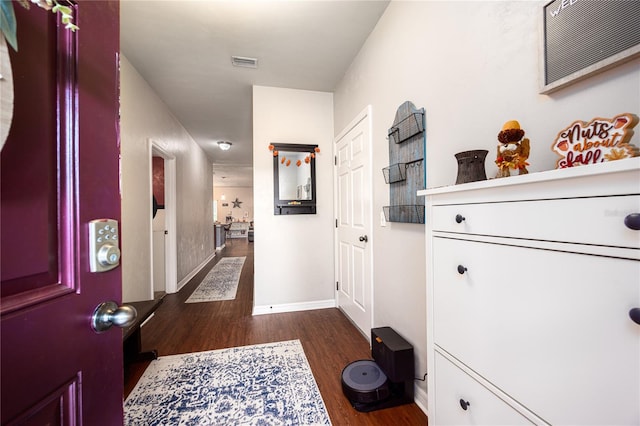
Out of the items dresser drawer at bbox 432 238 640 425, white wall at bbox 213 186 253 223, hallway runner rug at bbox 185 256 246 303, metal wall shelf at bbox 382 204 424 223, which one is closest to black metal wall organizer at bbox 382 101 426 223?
metal wall shelf at bbox 382 204 424 223

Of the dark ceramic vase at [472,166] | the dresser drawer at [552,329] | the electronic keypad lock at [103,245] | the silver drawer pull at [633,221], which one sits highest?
the dark ceramic vase at [472,166]

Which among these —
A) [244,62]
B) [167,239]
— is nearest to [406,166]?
[244,62]

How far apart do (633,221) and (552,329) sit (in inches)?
11.6

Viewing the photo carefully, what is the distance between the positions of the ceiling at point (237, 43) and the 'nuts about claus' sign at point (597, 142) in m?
1.80

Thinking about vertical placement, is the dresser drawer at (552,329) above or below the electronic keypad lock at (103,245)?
below

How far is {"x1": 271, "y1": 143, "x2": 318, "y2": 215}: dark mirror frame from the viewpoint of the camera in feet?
10.0

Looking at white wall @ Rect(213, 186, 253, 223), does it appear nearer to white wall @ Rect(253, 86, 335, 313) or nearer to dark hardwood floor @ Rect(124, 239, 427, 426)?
dark hardwood floor @ Rect(124, 239, 427, 426)

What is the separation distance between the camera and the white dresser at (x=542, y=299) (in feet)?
1.64

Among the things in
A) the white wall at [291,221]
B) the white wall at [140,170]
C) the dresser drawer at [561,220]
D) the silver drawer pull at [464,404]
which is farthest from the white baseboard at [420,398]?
the white wall at [140,170]

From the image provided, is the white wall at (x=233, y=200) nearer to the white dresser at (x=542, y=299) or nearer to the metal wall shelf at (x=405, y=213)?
the metal wall shelf at (x=405, y=213)

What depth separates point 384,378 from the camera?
64.0 inches

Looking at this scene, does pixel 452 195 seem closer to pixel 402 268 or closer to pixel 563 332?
pixel 563 332

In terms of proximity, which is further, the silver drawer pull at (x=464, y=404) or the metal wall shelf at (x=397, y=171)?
the metal wall shelf at (x=397, y=171)

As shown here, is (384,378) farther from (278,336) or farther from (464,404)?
(278,336)
